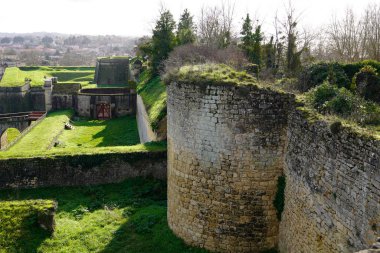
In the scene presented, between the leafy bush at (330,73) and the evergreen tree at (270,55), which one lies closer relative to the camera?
the leafy bush at (330,73)

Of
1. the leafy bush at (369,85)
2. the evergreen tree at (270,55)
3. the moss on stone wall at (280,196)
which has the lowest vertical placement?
the moss on stone wall at (280,196)

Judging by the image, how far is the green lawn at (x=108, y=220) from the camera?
927 cm

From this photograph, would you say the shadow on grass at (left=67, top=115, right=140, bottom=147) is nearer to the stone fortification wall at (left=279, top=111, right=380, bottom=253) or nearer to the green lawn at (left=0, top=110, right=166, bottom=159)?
the green lawn at (left=0, top=110, right=166, bottom=159)

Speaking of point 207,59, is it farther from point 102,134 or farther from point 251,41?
point 102,134

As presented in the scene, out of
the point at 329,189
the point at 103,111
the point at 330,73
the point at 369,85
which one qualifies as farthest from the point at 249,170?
the point at 103,111

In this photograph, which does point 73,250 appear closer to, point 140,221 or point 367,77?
point 140,221

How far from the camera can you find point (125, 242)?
9531 millimetres

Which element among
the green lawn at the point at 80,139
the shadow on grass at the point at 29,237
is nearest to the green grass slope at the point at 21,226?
the shadow on grass at the point at 29,237

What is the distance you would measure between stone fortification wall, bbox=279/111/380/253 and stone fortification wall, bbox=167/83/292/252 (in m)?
0.41

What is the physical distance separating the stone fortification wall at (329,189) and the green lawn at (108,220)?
112 inches

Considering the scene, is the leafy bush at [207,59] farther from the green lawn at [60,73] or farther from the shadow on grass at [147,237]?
the green lawn at [60,73]

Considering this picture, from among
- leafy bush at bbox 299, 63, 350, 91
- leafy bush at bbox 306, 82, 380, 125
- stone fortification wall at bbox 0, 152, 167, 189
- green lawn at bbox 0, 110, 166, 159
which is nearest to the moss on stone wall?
leafy bush at bbox 306, 82, 380, 125

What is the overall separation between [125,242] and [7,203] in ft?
11.5

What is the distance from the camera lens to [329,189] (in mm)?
6016
